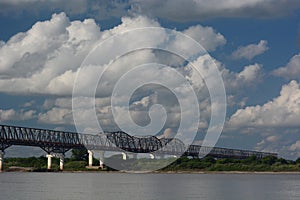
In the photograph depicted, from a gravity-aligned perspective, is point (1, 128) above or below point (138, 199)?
above

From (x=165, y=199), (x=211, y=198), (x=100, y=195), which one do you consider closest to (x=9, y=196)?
(x=100, y=195)

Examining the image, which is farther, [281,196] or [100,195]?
[281,196]

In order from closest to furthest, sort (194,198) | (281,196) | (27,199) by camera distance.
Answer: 1. (27,199)
2. (194,198)
3. (281,196)

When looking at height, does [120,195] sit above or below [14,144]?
below

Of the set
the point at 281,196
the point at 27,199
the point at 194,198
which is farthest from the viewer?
the point at 281,196

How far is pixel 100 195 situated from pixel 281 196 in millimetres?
25165

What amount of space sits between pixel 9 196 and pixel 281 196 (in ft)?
120

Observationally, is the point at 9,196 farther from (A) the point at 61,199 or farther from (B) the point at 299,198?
(B) the point at 299,198

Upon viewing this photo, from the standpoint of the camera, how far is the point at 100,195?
248 ft

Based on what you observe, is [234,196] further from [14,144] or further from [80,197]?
[14,144]

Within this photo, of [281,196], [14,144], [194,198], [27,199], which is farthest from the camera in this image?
[14,144]

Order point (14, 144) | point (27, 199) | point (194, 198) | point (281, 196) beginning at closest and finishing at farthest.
Answer: 1. point (27, 199)
2. point (194, 198)
3. point (281, 196)
4. point (14, 144)

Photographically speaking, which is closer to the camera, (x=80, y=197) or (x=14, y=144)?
(x=80, y=197)

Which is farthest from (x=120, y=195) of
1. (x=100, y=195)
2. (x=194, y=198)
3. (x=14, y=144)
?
(x=14, y=144)
